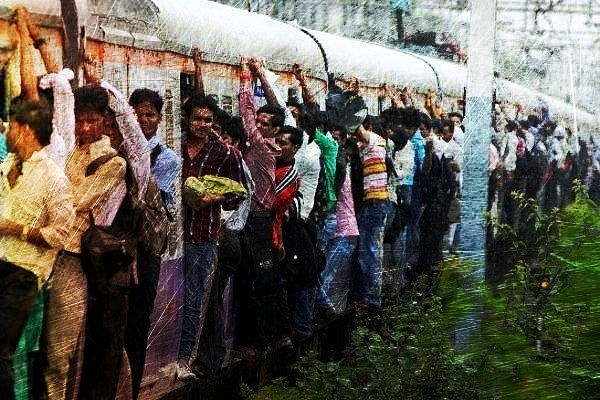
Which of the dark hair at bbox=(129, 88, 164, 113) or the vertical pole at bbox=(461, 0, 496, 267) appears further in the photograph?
the vertical pole at bbox=(461, 0, 496, 267)

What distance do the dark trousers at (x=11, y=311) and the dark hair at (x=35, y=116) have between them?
35 centimetres

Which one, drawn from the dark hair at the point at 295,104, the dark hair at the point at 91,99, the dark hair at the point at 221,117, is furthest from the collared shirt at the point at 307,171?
the dark hair at the point at 91,99

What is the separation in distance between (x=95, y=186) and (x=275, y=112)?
1.02 meters

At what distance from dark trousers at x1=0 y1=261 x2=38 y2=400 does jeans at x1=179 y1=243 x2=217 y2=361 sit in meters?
0.82

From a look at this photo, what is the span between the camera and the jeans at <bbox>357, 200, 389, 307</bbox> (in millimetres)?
4426

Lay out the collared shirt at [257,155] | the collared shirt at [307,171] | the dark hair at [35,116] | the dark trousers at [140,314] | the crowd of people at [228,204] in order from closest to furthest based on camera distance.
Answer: the dark hair at [35,116]
the crowd of people at [228,204]
the dark trousers at [140,314]
the collared shirt at [257,155]
the collared shirt at [307,171]

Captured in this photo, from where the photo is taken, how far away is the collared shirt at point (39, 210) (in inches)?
104

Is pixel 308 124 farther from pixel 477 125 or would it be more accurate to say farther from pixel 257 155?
pixel 477 125

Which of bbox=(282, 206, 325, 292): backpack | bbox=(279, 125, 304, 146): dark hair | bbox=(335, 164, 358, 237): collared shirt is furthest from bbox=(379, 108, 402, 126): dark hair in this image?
bbox=(282, 206, 325, 292): backpack

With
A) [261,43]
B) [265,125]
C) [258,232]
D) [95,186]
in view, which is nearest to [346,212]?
[258,232]

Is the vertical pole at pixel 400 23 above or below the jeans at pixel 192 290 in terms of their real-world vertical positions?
above

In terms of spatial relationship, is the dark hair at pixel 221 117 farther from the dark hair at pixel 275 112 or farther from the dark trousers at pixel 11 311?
the dark trousers at pixel 11 311

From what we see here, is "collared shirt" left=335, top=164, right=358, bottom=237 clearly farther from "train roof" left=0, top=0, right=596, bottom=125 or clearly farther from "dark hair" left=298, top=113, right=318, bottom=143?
"train roof" left=0, top=0, right=596, bottom=125

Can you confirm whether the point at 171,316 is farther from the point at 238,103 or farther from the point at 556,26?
the point at 556,26
